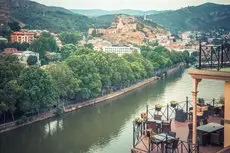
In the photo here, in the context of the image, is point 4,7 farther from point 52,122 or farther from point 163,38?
point 52,122

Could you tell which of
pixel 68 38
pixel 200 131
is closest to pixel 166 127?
pixel 200 131

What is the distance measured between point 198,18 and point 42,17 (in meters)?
58.9

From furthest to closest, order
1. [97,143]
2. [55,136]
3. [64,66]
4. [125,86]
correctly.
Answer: [125,86], [64,66], [55,136], [97,143]

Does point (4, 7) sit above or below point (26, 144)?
above

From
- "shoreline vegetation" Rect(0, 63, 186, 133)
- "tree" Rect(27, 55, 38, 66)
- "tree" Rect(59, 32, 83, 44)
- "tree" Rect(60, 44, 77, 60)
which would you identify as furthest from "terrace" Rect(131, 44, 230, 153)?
"tree" Rect(59, 32, 83, 44)

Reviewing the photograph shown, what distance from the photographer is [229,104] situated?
24.2ft

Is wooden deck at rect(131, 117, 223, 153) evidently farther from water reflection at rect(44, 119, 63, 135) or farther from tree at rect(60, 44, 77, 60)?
tree at rect(60, 44, 77, 60)

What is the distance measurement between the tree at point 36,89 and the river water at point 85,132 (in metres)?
1.03

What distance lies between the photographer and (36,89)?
913 inches

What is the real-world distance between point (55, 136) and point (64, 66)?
9119 mm

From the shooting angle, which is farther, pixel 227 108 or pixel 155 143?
pixel 155 143

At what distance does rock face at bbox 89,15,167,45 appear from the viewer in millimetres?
103125

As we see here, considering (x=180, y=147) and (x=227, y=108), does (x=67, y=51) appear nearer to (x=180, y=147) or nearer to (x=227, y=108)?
(x=180, y=147)

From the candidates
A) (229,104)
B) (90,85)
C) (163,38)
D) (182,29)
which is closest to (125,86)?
(90,85)
